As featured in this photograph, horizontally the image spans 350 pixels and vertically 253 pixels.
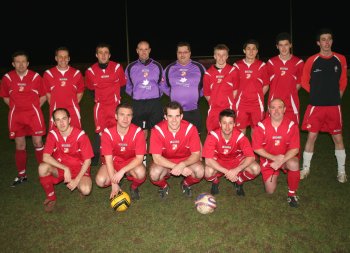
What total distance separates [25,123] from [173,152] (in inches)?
80.0


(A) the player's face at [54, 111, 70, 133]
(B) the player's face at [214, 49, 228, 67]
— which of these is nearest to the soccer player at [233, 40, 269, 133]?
(B) the player's face at [214, 49, 228, 67]

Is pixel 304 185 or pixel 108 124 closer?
pixel 304 185

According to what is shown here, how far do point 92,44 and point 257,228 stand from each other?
84.1ft

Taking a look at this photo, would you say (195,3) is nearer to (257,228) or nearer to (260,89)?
(260,89)

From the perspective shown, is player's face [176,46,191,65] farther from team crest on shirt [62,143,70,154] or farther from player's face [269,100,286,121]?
team crest on shirt [62,143,70,154]

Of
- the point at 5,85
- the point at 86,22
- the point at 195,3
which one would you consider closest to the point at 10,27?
the point at 86,22

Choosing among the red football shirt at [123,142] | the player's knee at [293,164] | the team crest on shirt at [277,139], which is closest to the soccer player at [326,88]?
the team crest on shirt at [277,139]

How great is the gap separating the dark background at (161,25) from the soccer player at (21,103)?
780 inches

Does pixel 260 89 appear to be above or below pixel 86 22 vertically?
below

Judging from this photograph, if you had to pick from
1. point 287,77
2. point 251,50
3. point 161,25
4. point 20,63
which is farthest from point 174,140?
point 161,25

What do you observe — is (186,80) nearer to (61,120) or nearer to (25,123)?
(61,120)

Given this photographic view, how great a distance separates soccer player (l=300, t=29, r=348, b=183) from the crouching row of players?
1.97 ft

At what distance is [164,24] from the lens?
2847 cm

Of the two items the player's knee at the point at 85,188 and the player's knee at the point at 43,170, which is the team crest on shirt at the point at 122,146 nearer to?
the player's knee at the point at 85,188
